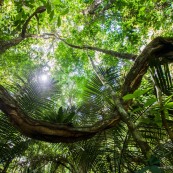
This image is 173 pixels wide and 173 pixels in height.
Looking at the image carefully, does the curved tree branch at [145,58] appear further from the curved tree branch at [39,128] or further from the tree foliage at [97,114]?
the curved tree branch at [39,128]

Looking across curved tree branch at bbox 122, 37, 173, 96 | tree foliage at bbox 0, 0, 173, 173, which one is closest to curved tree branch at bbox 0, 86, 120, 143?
tree foliage at bbox 0, 0, 173, 173

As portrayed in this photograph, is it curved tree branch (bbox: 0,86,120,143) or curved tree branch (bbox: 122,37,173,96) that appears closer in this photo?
curved tree branch (bbox: 0,86,120,143)

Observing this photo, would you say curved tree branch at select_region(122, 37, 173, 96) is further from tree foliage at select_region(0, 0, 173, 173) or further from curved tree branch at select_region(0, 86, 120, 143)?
curved tree branch at select_region(0, 86, 120, 143)

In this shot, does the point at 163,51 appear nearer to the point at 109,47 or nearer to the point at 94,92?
the point at 94,92

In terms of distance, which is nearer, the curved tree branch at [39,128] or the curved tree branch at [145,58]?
the curved tree branch at [39,128]

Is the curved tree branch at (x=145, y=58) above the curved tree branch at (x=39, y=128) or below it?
above

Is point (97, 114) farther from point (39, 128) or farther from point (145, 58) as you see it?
point (39, 128)

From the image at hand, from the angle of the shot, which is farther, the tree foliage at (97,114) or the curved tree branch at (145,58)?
the curved tree branch at (145,58)

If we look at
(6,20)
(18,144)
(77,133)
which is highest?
(6,20)

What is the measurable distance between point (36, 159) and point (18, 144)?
0.52 meters

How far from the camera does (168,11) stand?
5.89 metres

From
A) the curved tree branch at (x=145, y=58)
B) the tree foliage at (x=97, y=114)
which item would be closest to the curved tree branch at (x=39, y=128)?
the tree foliage at (x=97, y=114)

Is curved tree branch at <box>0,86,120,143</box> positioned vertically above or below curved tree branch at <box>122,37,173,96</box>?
below

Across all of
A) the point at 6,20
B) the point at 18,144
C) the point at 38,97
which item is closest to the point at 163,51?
the point at 38,97
